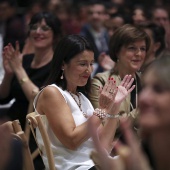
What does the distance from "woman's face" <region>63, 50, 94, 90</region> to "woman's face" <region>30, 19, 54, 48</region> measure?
136cm

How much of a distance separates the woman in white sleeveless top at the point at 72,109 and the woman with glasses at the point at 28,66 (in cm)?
86

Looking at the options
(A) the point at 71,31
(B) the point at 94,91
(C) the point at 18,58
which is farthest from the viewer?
(A) the point at 71,31

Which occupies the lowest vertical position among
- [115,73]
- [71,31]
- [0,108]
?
[71,31]

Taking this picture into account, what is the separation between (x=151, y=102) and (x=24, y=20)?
7.99m

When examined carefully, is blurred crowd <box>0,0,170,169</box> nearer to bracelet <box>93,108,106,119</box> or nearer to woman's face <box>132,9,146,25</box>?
woman's face <box>132,9,146,25</box>

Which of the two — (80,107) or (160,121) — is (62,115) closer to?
(80,107)

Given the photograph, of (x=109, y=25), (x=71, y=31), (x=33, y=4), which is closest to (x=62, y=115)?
(x=109, y=25)

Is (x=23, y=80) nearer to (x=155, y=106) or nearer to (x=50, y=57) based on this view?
(x=50, y=57)

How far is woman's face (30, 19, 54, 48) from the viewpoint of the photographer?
17.4 feet

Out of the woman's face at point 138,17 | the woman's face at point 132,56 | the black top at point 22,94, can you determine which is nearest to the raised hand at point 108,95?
the woman's face at point 132,56

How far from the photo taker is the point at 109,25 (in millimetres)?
7984

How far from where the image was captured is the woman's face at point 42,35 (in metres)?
5.30

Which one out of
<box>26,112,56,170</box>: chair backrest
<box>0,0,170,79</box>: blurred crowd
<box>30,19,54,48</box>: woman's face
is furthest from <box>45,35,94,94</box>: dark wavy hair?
<box>0,0,170,79</box>: blurred crowd

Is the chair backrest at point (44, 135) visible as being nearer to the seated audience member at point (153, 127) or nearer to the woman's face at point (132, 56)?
the woman's face at point (132, 56)
